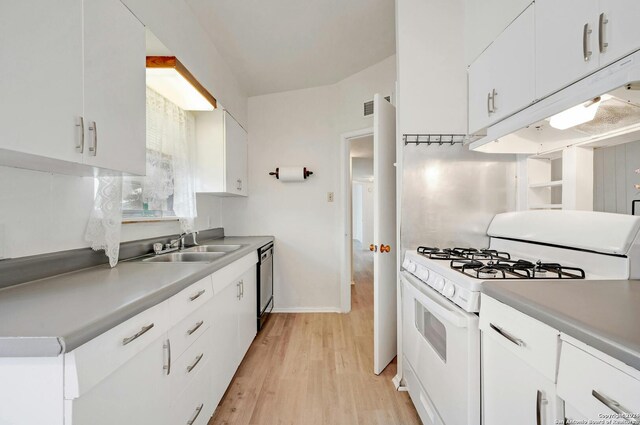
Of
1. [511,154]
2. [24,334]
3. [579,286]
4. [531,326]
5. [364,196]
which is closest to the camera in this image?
[24,334]

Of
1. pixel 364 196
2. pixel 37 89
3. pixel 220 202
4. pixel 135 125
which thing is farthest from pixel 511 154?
pixel 364 196

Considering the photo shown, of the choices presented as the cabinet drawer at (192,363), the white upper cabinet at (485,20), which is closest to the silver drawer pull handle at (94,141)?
the cabinet drawer at (192,363)

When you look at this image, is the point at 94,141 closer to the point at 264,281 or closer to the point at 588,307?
the point at 588,307

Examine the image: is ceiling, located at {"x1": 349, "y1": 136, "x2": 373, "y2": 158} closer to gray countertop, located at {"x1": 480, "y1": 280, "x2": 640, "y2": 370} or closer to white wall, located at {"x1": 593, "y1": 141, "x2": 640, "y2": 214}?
white wall, located at {"x1": 593, "y1": 141, "x2": 640, "y2": 214}

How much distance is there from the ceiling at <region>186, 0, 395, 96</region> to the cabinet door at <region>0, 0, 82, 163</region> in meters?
1.25

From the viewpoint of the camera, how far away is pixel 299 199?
3.24 meters

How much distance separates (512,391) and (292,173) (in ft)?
8.58

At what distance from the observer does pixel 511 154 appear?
1.79 metres

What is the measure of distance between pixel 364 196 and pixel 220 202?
595cm

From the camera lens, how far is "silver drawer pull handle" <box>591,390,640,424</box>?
506 mm

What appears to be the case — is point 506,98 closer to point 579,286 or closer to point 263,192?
point 579,286

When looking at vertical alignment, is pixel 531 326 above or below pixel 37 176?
below

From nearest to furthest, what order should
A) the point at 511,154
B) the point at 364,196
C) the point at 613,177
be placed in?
the point at 613,177, the point at 511,154, the point at 364,196

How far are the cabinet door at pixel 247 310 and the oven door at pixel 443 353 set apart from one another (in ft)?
3.87
